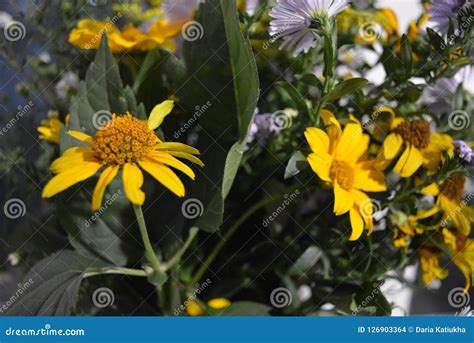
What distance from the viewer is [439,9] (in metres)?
0.37

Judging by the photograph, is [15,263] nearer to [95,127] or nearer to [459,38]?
[95,127]

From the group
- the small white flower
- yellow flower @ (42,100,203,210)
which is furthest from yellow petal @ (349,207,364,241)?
the small white flower

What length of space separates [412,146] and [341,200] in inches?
2.7

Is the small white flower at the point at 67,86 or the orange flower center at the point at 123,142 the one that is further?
the small white flower at the point at 67,86

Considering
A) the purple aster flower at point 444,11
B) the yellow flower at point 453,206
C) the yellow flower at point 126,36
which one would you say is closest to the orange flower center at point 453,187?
the yellow flower at point 453,206

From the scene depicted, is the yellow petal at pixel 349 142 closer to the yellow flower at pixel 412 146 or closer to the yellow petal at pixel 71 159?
the yellow flower at pixel 412 146

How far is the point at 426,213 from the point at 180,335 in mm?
183

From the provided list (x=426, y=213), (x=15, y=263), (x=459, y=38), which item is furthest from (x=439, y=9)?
(x=15, y=263)

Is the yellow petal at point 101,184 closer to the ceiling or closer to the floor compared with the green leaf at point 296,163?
closer to the ceiling

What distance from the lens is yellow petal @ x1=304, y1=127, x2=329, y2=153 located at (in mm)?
326

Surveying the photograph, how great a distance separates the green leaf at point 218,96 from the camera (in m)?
0.32

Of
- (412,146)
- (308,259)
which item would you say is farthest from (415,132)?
(308,259)

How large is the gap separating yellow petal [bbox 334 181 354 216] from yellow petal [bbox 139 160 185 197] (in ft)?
0.30

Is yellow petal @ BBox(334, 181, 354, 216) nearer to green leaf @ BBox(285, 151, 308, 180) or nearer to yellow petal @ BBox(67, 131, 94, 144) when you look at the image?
green leaf @ BBox(285, 151, 308, 180)
